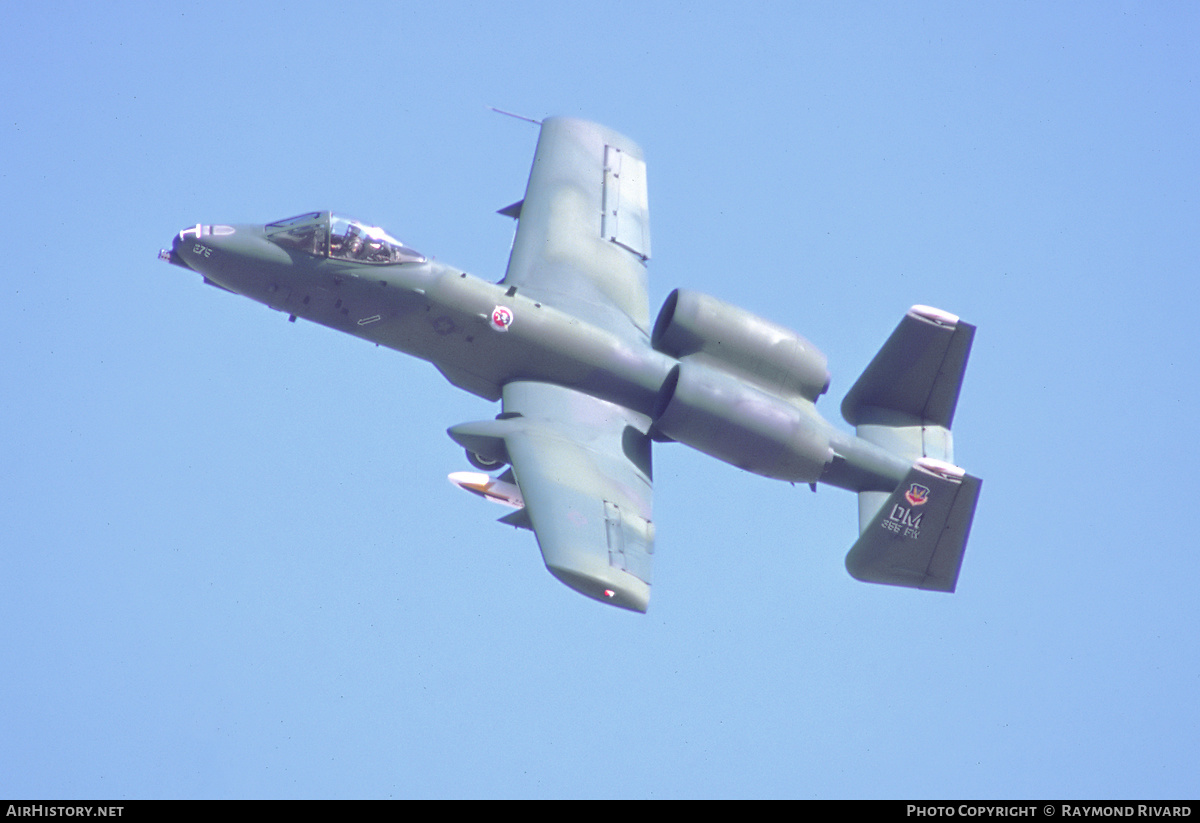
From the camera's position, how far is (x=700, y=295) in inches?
1302

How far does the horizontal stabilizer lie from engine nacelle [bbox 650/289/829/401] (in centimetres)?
327

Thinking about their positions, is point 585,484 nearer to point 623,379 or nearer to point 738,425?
point 623,379

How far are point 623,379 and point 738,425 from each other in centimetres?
222

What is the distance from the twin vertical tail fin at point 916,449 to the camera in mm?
30672

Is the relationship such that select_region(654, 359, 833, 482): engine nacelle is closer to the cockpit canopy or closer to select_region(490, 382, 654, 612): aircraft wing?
select_region(490, 382, 654, 612): aircraft wing

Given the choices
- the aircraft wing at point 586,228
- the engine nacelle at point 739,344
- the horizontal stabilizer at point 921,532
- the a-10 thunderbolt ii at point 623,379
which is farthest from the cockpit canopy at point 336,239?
the horizontal stabilizer at point 921,532

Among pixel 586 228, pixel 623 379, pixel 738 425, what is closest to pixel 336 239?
pixel 586 228

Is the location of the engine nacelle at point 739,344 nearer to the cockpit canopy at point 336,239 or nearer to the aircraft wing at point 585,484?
the aircraft wing at point 585,484

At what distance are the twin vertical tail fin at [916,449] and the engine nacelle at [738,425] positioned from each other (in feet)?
4.72

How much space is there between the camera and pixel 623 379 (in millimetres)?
32594

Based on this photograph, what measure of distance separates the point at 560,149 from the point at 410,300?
5968 mm

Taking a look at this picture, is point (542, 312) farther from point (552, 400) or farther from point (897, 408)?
point (897, 408)
